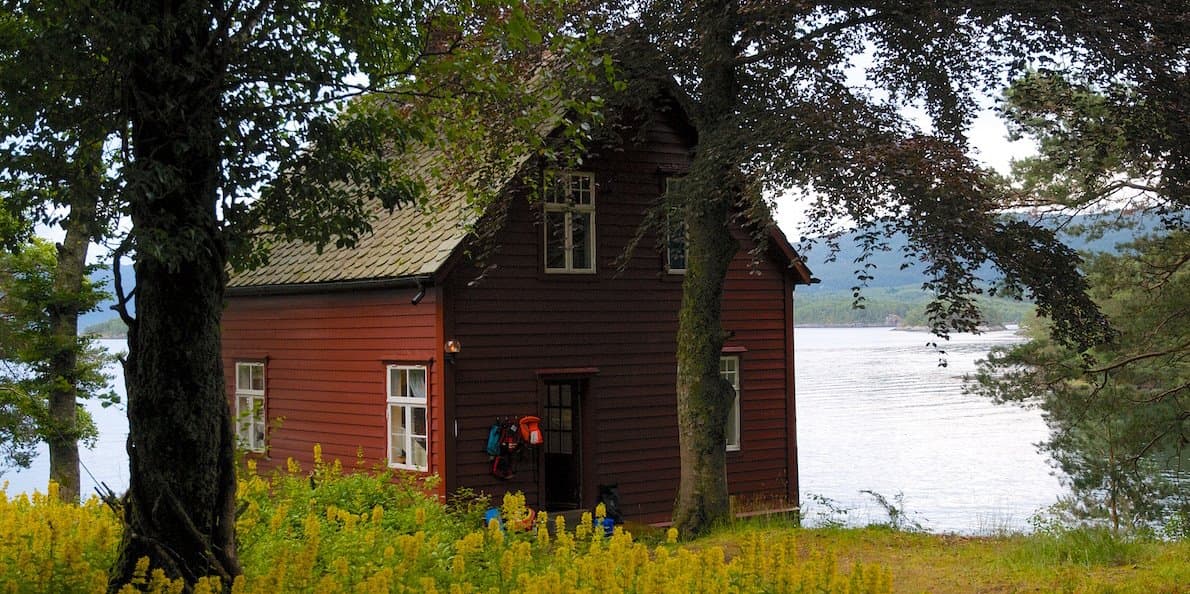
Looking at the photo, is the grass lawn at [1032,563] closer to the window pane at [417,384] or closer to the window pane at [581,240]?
the window pane at [417,384]

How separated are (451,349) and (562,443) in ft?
9.85

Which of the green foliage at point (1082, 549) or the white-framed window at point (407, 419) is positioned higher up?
the white-framed window at point (407, 419)

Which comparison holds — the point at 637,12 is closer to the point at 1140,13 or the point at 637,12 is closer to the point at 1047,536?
the point at 1140,13

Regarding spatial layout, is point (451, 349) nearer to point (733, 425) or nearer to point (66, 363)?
point (733, 425)

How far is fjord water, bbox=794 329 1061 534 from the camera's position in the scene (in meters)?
25.5

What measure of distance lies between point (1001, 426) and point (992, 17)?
154 feet

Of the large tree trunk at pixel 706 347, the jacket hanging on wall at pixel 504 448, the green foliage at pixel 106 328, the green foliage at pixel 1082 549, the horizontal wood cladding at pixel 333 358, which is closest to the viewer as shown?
the green foliage at pixel 1082 549

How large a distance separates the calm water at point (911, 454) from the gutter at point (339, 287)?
3691mm

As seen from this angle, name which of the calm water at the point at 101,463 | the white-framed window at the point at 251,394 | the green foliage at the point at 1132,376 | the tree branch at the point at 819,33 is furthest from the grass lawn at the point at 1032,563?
the white-framed window at the point at 251,394

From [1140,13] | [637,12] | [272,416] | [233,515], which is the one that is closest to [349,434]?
[272,416]

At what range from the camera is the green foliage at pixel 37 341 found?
2003 centimetres

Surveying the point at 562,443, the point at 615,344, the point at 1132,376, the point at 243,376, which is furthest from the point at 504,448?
the point at 1132,376

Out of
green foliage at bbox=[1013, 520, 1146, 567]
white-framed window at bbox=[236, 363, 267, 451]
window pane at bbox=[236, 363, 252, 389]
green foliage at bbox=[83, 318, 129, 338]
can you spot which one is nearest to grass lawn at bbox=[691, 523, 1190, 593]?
green foliage at bbox=[1013, 520, 1146, 567]

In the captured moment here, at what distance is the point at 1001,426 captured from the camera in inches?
2248
